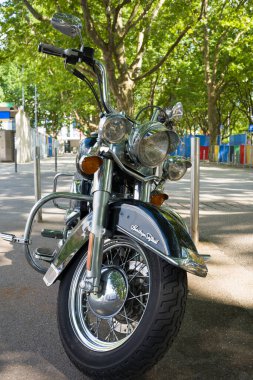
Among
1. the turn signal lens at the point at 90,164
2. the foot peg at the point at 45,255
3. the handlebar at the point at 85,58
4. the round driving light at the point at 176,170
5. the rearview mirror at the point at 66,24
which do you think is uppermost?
the rearview mirror at the point at 66,24

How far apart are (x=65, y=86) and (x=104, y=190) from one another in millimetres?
26898

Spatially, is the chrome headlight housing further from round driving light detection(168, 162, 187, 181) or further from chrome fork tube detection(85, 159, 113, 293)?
round driving light detection(168, 162, 187, 181)

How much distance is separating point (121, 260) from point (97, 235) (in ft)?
0.76

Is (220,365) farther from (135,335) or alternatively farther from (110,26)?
(110,26)

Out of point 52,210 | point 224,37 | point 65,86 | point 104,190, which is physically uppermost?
point 224,37

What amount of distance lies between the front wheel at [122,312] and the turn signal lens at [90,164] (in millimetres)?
377

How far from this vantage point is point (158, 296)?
2.34m

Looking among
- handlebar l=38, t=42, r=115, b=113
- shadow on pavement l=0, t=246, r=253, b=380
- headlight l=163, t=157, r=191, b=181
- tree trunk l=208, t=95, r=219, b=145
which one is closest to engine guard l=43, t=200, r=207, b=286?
shadow on pavement l=0, t=246, r=253, b=380

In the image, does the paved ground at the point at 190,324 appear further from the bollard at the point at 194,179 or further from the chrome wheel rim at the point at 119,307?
the bollard at the point at 194,179

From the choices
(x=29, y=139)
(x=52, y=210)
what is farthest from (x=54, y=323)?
(x=29, y=139)

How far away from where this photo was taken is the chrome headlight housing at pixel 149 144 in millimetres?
2660

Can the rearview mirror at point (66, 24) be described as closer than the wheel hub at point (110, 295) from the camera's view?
No

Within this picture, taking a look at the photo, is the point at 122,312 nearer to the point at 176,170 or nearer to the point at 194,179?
the point at 176,170

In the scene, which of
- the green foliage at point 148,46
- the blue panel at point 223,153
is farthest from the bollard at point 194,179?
the blue panel at point 223,153
